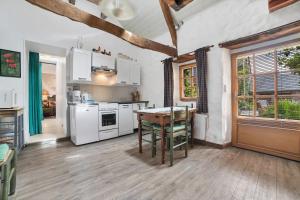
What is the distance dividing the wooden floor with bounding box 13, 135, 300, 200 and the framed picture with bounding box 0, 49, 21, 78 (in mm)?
1569

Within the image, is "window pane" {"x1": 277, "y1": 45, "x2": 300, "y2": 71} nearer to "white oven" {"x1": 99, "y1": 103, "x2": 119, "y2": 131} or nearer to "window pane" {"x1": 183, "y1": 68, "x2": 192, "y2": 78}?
"window pane" {"x1": 183, "y1": 68, "x2": 192, "y2": 78}

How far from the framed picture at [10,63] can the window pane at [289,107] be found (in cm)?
493

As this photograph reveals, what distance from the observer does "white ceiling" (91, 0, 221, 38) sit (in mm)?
3422

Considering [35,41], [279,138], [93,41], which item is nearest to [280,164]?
[279,138]

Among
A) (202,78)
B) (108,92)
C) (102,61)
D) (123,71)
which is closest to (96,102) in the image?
(108,92)

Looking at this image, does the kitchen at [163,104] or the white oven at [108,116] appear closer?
the kitchen at [163,104]

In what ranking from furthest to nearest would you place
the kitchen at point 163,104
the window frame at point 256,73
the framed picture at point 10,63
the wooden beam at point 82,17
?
1. the framed picture at point 10,63
2. the window frame at point 256,73
3. the wooden beam at point 82,17
4. the kitchen at point 163,104

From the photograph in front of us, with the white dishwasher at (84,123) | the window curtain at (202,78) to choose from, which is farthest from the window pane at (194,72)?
the white dishwasher at (84,123)

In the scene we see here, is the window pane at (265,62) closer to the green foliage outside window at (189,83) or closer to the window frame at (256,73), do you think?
the window frame at (256,73)

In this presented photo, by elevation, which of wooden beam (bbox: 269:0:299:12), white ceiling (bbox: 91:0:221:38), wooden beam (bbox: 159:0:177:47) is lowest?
wooden beam (bbox: 269:0:299:12)

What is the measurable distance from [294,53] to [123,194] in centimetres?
328

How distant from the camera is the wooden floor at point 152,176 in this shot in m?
1.63

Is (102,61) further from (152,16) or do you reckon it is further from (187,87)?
(187,87)

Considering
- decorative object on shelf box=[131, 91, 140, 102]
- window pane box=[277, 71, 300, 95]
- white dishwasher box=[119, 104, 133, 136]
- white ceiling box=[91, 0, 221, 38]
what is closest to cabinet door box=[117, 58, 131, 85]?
decorative object on shelf box=[131, 91, 140, 102]
